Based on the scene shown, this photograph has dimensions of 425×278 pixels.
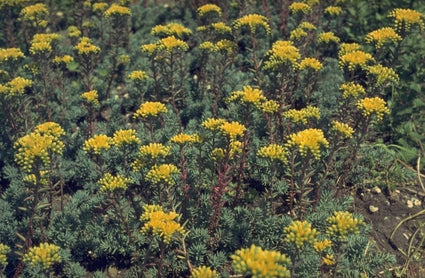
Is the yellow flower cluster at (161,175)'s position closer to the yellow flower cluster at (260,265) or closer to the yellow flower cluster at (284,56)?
the yellow flower cluster at (260,265)

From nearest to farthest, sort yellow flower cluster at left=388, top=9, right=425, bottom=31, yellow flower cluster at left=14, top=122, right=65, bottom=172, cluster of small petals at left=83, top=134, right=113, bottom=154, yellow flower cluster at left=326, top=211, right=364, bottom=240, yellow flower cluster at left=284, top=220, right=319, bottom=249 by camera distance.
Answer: yellow flower cluster at left=284, top=220, right=319, bottom=249, yellow flower cluster at left=326, top=211, right=364, bottom=240, yellow flower cluster at left=14, top=122, right=65, bottom=172, cluster of small petals at left=83, top=134, right=113, bottom=154, yellow flower cluster at left=388, top=9, right=425, bottom=31

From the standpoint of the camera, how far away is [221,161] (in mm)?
4484

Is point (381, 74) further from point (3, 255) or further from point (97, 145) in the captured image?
point (3, 255)

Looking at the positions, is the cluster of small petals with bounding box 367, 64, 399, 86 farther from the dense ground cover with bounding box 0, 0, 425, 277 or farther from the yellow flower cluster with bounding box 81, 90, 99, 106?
the yellow flower cluster with bounding box 81, 90, 99, 106

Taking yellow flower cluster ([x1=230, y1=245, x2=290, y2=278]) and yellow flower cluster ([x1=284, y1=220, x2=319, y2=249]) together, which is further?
yellow flower cluster ([x1=284, y1=220, x2=319, y2=249])

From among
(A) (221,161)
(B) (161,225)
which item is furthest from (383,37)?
(B) (161,225)

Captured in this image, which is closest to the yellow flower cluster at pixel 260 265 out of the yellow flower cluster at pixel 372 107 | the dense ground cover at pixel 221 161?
the dense ground cover at pixel 221 161

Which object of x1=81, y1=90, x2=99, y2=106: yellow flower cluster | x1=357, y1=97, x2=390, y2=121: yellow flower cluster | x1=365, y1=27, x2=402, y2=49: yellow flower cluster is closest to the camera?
x1=357, y1=97, x2=390, y2=121: yellow flower cluster

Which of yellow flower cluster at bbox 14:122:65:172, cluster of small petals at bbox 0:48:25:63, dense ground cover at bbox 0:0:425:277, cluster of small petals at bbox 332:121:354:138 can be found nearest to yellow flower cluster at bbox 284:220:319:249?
dense ground cover at bbox 0:0:425:277

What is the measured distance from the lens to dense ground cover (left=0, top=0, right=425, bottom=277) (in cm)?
404

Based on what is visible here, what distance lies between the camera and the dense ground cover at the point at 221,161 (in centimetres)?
404

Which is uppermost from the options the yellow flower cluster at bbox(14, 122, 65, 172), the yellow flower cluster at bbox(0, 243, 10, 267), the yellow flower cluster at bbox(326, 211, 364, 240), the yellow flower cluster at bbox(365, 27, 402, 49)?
the yellow flower cluster at bbox(365, 27, 402, 49)

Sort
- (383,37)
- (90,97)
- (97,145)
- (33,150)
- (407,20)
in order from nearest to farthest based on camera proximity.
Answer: (33,150) < (97,145) < (383,37) < (407,20) < (90,97)

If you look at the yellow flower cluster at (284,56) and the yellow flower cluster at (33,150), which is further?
the yellow flower cluster at (284,56)
